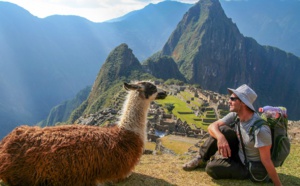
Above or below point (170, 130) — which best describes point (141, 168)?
above

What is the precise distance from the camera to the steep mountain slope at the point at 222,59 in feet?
Answer: 538

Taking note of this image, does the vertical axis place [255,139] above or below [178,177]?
above

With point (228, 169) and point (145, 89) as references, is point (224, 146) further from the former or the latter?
point (145, 89)

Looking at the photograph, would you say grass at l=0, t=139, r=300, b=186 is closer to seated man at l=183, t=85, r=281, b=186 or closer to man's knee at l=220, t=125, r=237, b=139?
seated man at l=183, t=85, r=281, b=186

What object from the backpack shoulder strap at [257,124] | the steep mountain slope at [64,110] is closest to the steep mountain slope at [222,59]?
the steep mountain slope at [64,110]

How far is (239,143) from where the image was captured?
427 cm

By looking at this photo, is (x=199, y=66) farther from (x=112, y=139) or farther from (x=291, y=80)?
(x=112, y=139)

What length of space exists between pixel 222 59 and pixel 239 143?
175978 millimetres

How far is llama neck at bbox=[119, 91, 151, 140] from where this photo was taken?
4441 mm

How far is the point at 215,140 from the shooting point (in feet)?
14.4

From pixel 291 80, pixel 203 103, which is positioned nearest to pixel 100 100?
pixel 203 103

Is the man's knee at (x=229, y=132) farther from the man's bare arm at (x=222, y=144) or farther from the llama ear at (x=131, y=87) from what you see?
the llama ear at (x=131, y=87)

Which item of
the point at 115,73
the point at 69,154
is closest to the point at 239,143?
the point at 69,154

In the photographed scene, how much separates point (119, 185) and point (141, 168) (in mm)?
938
